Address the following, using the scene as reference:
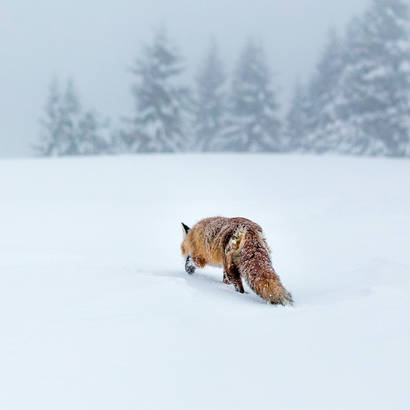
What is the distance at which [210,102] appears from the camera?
40969 mm

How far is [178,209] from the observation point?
9242 mm

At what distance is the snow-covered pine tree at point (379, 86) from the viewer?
27953 millimetres

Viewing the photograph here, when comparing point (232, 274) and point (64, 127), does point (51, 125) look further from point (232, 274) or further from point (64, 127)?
point (232, 274)

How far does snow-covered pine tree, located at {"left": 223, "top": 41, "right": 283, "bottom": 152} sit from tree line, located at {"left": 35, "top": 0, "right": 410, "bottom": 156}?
0.27 feet

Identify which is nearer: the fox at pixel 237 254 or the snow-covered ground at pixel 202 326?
the snow-covered ground at pixel 202 326

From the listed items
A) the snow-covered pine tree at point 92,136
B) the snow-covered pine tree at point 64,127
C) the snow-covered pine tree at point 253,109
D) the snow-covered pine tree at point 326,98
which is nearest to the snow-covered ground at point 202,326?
the snow-covered pine tree at point 326,98

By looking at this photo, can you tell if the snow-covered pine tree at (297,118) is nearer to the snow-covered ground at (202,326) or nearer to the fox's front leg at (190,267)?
the snow-covered ground at (202,326)

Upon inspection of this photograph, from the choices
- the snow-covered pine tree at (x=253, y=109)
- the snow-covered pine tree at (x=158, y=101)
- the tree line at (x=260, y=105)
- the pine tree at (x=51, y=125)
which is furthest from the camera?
the snow-covered pine tree at (x=253, y=109)

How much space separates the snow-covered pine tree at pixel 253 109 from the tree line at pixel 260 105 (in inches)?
3.2

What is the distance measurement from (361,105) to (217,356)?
29.8 metres

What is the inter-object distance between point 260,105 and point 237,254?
3342cm

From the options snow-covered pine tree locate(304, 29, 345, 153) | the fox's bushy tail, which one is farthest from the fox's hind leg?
snow-covered pine tree locate(304, 29, 345, 153)

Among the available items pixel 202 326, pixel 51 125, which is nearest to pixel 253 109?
pixel 51 125

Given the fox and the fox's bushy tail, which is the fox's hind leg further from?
the fox's bushy tail
